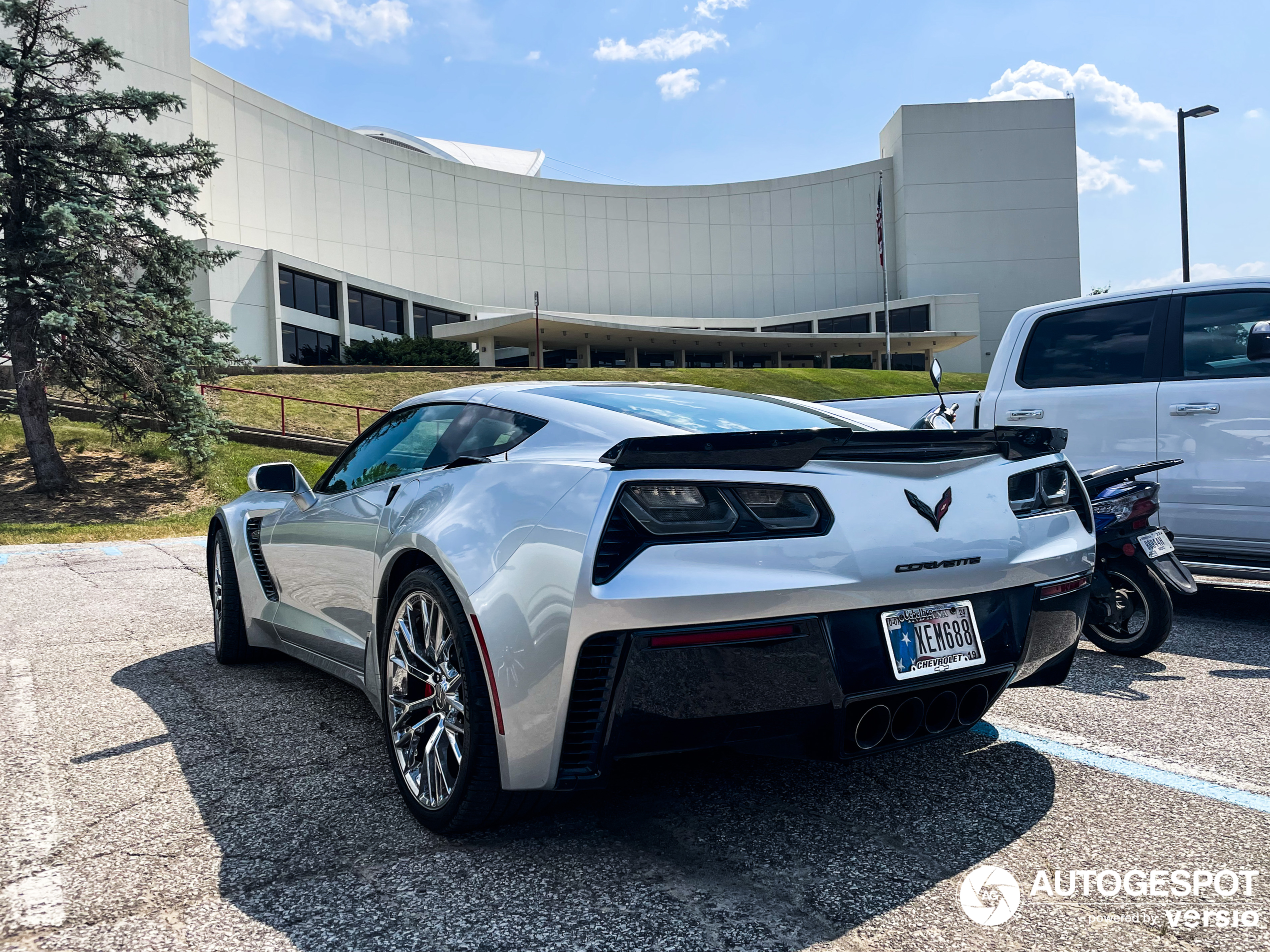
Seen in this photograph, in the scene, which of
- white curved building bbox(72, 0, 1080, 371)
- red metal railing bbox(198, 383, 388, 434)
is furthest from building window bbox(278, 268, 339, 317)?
red metal railing bbox(198, 383, 388, 434)

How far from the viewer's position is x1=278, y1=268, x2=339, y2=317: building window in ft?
126

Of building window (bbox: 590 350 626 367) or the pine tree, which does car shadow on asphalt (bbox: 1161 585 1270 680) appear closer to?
the pine tree

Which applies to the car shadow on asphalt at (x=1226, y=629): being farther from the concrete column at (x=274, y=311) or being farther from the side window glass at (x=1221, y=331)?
the concrete column at (x=274, y=311)

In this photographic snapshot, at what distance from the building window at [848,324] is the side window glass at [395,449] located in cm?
5769

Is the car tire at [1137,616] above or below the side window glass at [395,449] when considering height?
below

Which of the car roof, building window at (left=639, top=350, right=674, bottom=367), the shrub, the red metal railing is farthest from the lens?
building window at (left=639, top=350, right=674, bottom=367)

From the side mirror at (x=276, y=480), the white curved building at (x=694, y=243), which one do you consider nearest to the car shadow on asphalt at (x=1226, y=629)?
the side mirror at (x=276, y=480)

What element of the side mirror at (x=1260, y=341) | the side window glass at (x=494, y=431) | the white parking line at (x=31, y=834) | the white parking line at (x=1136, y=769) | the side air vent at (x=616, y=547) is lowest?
the white parking line at (x=1136, y=769)

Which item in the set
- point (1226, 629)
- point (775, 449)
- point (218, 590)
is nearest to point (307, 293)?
point (218, 590)

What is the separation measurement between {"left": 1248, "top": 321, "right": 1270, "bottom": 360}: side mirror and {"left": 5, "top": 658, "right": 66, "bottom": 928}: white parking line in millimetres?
5768

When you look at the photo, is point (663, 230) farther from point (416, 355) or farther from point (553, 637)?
point (553, 637)

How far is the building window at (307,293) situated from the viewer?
38.4 metres

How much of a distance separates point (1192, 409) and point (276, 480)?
525 centimetres

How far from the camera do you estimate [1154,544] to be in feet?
16.2
